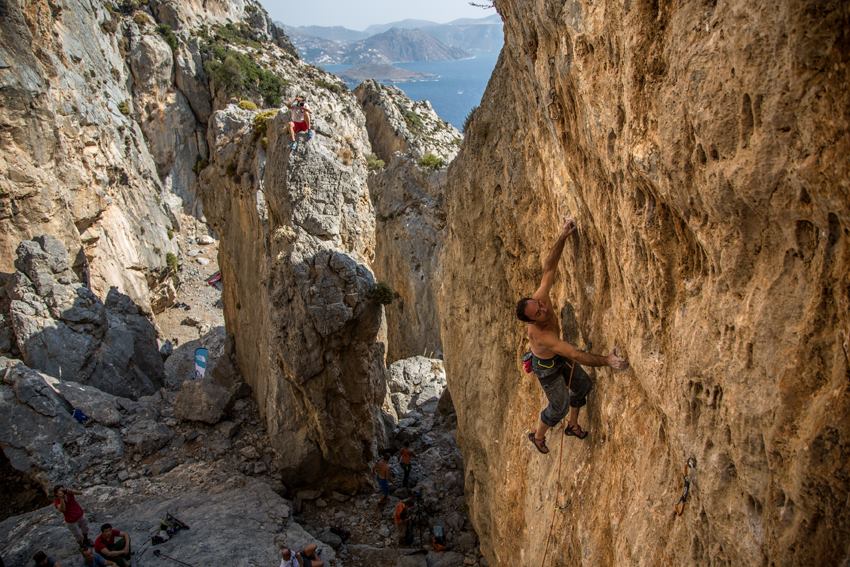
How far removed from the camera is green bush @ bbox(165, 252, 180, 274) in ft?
117

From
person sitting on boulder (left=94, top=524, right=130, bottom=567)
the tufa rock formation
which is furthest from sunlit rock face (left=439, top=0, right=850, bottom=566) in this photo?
the tufa rock formation

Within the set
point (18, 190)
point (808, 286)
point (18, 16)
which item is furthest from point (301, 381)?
point (18, 16)

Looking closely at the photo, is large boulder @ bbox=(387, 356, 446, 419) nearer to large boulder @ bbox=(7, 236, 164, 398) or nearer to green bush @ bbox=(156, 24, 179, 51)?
large boulder @ bbox=(7, 236, 164, 398)

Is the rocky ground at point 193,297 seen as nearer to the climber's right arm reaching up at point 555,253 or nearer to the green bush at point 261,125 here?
the green bush at point 261,125

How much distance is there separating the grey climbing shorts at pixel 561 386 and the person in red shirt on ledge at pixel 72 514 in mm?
11608

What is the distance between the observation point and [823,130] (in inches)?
133

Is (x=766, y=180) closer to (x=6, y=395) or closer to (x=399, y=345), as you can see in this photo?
(x=6, y=395)

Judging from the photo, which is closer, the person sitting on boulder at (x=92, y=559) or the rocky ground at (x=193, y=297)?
the person sitting on boulder at (x=92, y=559)

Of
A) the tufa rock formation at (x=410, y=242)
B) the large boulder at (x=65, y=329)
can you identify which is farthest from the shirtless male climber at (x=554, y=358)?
the large boulder at (x=65, y=329)

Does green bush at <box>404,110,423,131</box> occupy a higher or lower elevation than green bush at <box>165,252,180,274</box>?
higher

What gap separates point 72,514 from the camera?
13016 millimetres

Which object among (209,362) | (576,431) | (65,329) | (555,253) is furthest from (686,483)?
(65,329)

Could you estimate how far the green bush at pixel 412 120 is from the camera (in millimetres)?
51688

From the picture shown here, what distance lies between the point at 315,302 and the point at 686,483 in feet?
40.4
